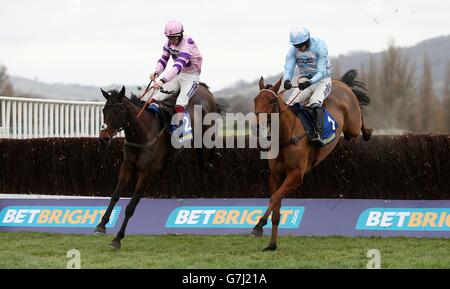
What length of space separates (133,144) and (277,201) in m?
2.04

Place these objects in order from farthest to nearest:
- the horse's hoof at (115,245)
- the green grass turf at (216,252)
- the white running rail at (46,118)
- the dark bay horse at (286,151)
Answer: the white running rail at (46,118) < the horse's hoof at (115,245) < the dark bay horse at (286,151) < the green grass turf at (216,252)

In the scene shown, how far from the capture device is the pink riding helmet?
1050 cm

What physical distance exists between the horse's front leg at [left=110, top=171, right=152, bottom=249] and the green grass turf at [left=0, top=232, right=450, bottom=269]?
0.12 m

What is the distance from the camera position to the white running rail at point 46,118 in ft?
47.2

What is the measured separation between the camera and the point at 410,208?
1061 centimetres

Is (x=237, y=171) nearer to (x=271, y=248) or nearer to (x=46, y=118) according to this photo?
(x=271, y=248)

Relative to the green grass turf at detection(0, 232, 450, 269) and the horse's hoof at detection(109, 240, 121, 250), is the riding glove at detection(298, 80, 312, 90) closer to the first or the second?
the green grass turf at detection(0, 232, 450, 269)

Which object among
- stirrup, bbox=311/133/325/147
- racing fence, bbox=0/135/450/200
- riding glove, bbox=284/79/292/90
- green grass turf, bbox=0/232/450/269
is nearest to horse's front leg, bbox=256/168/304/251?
green grass turf, bbox=0/232/450/269

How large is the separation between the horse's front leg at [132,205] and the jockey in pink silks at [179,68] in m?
0.91

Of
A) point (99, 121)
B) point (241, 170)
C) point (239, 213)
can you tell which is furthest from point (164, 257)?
point (99, 121)

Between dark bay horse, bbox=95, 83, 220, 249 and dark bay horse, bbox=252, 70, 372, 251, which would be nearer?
dark bay horse, bbox=252, 70, 372, 251

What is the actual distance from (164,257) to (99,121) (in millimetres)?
7996

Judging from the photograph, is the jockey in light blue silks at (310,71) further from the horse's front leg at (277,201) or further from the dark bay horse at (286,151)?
the horse's front leg at (277,201)

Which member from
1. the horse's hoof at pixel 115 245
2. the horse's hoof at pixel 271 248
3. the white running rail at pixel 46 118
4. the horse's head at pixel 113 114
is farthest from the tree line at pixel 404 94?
the horse's hoof at pixel 115 245
